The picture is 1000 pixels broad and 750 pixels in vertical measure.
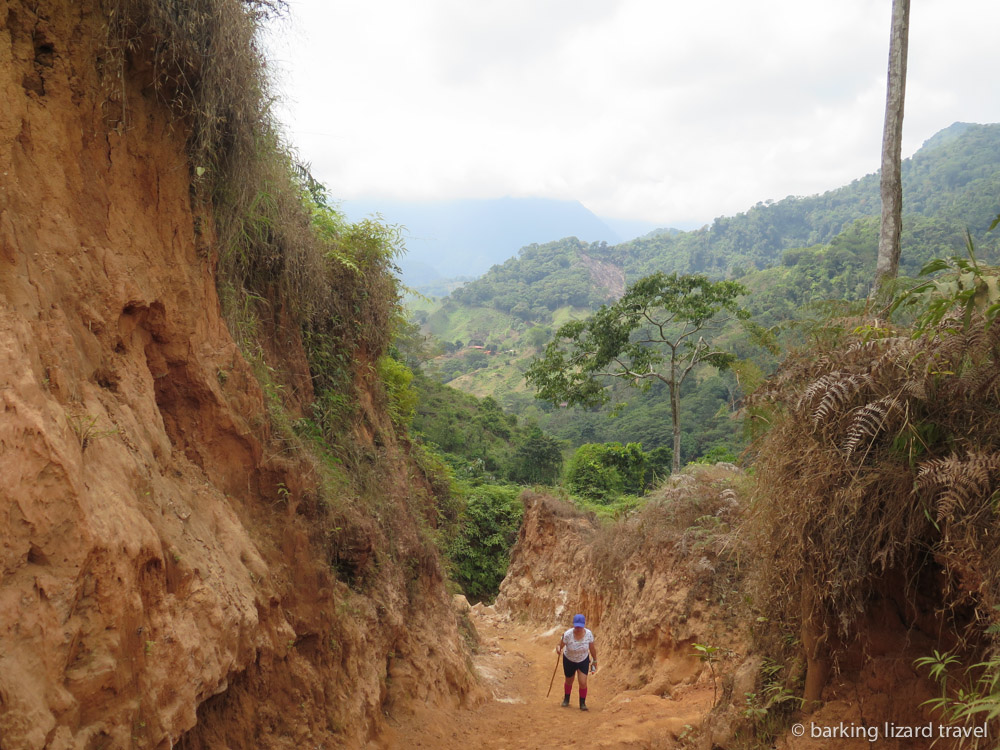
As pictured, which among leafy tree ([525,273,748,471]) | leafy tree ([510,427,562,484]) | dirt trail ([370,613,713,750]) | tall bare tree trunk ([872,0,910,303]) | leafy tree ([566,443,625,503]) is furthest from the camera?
leafy tree ([510,427,562,484])

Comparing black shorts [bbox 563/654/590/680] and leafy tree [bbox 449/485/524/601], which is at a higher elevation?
black shorts [bbox 563/654/590/680]

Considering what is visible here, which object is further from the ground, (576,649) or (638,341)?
(638,341)

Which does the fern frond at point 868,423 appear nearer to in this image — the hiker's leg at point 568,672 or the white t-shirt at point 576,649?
the white t-shirt at point 576,649

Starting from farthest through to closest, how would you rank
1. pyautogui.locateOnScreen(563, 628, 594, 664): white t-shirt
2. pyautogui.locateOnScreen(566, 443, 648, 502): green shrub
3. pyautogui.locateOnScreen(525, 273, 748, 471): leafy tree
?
pyautogui.locateOnScreen(566, 443, 648, 502): green shrub, pyautogui.locateOnScreen(525, 273, 748, 471): leafy tree, pyautogui.locateOnScreen(563, 628, 594, 664): white t-shirt

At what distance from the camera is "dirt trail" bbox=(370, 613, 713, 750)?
6.96 m

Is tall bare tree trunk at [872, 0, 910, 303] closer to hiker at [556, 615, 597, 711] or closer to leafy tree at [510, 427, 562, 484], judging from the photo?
hiker at [556, 615, 597, 711]

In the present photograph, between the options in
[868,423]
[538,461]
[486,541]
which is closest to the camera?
[868,423]

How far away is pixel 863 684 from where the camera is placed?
4430mm

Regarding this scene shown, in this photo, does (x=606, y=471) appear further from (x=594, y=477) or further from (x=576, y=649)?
(x=576, y=649)

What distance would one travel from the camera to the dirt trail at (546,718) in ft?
22.9

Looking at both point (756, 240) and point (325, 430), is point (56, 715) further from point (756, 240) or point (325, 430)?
point (756, 240)

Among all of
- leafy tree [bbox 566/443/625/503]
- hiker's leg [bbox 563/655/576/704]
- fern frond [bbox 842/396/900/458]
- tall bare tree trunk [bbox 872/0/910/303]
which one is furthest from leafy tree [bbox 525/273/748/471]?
fern frond [bbox 842/396/900/458]

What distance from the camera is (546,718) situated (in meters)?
9.01

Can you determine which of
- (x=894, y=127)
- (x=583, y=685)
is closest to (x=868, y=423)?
(x=583, y=685)
